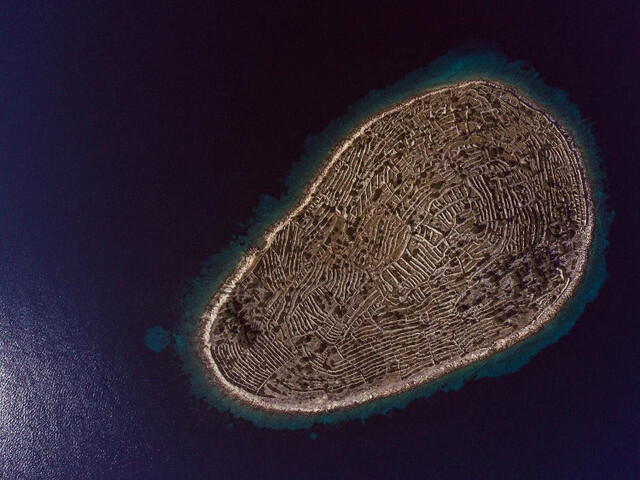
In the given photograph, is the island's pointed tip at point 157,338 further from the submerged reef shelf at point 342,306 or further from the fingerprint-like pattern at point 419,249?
the fingerprint-like pattern at point 419,249

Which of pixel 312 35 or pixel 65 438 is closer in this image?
pixel 312 35

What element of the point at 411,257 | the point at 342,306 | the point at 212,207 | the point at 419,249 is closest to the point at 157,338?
the point at 212,207

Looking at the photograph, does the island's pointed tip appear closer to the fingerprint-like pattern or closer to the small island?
the small island

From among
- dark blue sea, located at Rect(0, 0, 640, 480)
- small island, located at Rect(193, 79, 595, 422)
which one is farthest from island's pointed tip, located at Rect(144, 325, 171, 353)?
small island, located at Rect(193, 79, 595, 422)

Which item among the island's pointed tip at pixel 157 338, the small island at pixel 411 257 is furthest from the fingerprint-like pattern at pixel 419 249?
the island's pointed tip at pixel 157 338

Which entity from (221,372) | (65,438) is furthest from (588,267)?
(65,438)

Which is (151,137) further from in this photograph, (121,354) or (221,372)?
(221,372)
